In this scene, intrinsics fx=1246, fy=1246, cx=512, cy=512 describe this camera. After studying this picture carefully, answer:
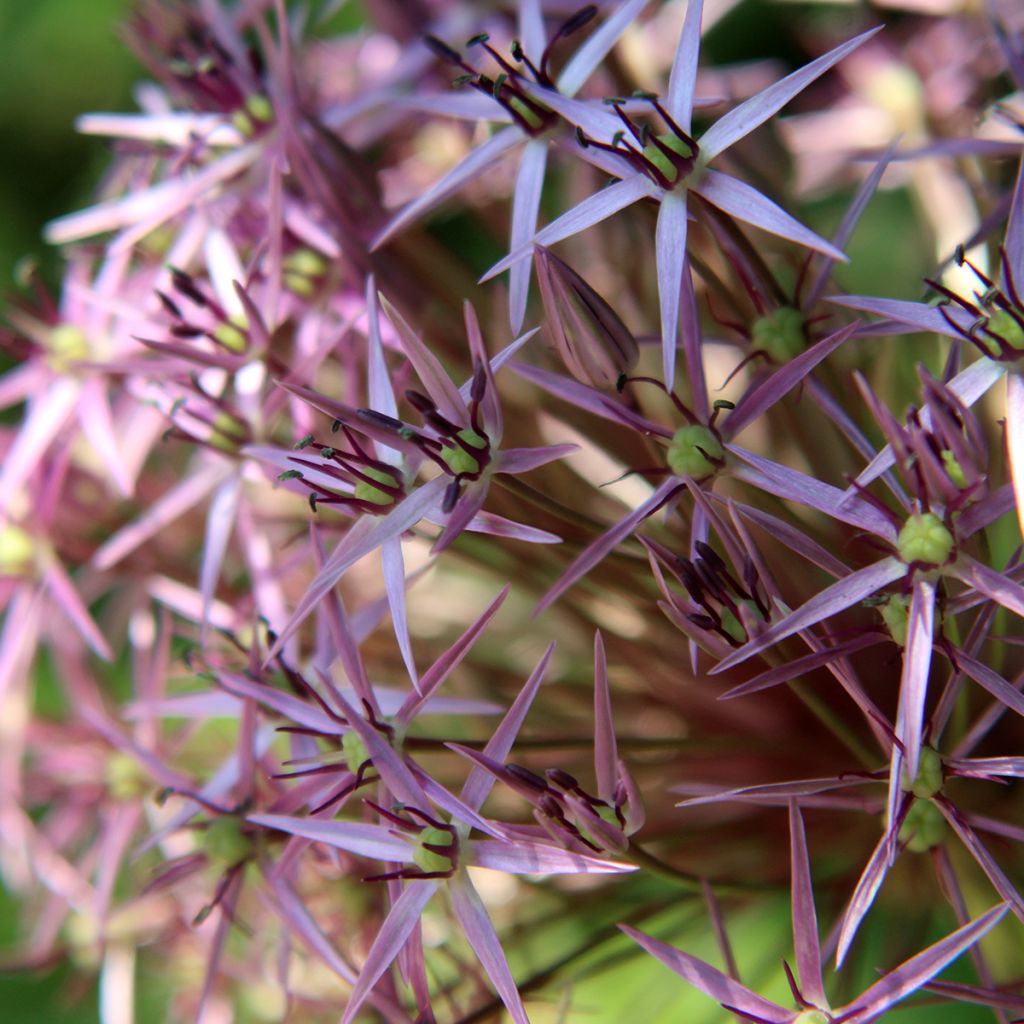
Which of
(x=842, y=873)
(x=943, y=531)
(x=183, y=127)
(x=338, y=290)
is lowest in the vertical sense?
(x=842, y=873)

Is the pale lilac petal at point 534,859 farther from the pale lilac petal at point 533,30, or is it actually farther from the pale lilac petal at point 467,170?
the pale lilac petal at point 533,30

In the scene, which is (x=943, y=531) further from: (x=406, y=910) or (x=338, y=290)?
(x=338, y=290)

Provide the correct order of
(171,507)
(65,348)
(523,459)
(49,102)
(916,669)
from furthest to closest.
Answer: (49,102), (65,348), (171,507), (523,459), (916,669)

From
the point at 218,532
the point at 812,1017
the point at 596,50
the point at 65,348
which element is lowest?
the point at 812,1017

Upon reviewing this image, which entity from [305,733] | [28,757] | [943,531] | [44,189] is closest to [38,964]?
[28,757]

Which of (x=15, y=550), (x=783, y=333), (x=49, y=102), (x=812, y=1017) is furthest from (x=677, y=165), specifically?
(x=49, y=102)

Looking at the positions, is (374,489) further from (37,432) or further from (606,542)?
(37,432)

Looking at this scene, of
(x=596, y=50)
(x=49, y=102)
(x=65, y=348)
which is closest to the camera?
(x=596, y=50)
